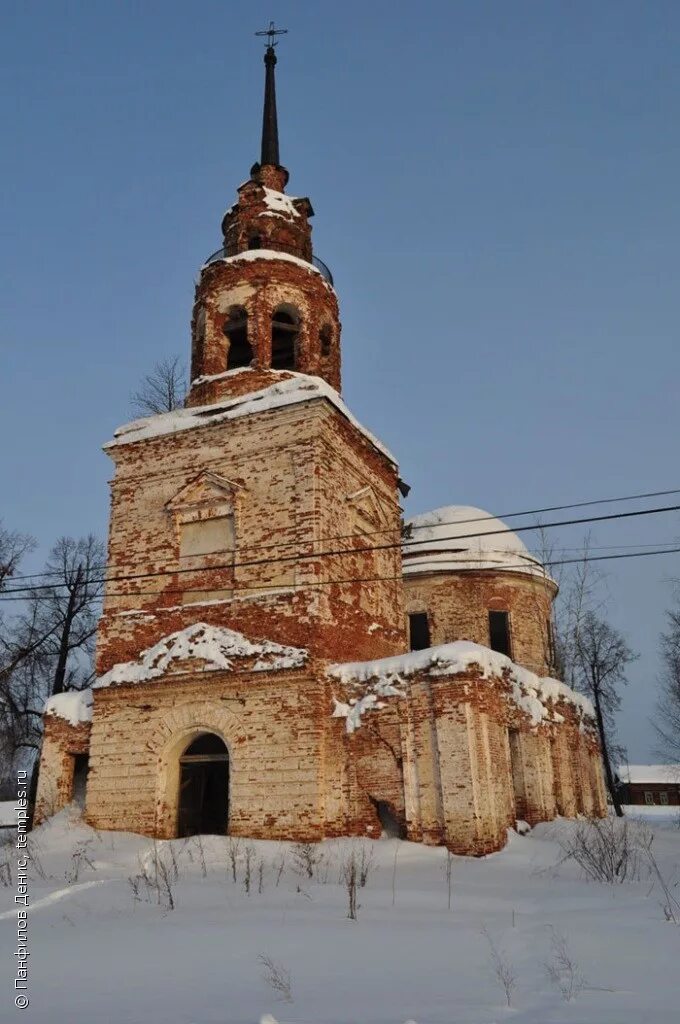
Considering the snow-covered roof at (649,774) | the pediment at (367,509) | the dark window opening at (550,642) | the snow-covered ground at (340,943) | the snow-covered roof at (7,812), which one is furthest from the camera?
the snow-covered roof at (649,774)

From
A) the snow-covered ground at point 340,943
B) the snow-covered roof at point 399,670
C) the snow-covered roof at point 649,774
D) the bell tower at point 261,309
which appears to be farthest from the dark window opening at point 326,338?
the snow-covered roof at point 649,774

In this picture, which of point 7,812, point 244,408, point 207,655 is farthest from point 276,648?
point 7,812

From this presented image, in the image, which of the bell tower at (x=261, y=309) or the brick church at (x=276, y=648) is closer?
the brick church at (x=276, y=648)

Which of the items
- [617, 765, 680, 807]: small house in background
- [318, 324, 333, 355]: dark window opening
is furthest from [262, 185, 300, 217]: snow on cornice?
[617, 765, 680, 807]: small house in background

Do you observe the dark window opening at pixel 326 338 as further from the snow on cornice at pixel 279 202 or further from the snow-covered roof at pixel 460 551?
the snow-covered roof at pixel 460 551

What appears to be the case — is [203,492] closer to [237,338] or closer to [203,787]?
[237,338]

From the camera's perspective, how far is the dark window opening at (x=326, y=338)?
17.5 m

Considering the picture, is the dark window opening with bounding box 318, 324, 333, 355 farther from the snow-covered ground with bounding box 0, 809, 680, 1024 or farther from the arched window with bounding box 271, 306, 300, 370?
the snow-covered ground with bounding box 0, 809, 680, 1024

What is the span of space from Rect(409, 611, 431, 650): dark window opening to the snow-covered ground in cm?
1088

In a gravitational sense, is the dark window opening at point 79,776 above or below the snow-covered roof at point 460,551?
below

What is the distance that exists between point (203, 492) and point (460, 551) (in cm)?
991

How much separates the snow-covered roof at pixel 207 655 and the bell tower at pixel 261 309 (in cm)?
490

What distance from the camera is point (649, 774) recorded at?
184 feet

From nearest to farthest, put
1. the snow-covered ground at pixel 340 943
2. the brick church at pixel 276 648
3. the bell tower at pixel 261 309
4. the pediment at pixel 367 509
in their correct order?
1. the snow-covered ground at pixel 340 943
2. the brick church at pixel 276 648
3. the pediment at pixel 367 509
4. the bell tower at pixel 261 309
